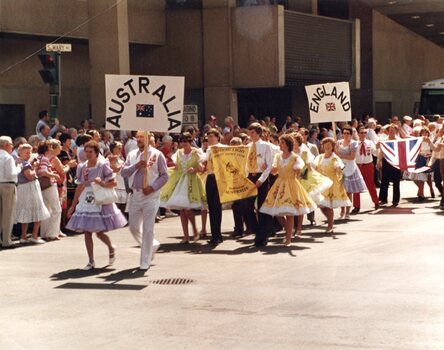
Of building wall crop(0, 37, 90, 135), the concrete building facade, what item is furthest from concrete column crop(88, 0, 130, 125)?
building wall crop(0, 37, 90, 135)

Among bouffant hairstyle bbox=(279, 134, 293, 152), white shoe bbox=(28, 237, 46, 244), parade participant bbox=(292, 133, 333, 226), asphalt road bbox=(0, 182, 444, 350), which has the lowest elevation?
white shoe bbox=(28, 237, 46, 244)

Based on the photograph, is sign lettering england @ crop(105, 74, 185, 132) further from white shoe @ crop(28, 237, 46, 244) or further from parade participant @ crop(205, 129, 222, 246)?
white shoe @ crop(28, 237, 46, 244)

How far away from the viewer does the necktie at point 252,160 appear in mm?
17219

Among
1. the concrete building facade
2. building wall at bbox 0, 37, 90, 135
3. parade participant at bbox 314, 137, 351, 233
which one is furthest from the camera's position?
the concrete building facade

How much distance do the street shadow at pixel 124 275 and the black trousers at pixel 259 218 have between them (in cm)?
282

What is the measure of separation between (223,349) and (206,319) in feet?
4.55

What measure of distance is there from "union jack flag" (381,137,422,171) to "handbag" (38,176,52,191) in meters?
8.04

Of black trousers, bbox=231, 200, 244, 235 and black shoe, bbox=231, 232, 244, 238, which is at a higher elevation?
black trousers, bbox=231, 200, 244, 235

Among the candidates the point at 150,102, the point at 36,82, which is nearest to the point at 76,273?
the point at 150,102

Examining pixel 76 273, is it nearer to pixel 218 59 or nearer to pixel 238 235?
pixel 238 235

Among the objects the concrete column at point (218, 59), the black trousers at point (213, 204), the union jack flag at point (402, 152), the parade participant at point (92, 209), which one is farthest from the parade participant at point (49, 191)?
the concrete column at point (218, 59)

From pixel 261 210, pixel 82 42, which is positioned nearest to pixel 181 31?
pixel 82 42

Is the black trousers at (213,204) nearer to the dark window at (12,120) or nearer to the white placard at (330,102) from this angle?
the white placard at (330,102)

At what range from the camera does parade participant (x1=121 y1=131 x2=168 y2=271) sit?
14320 mm
